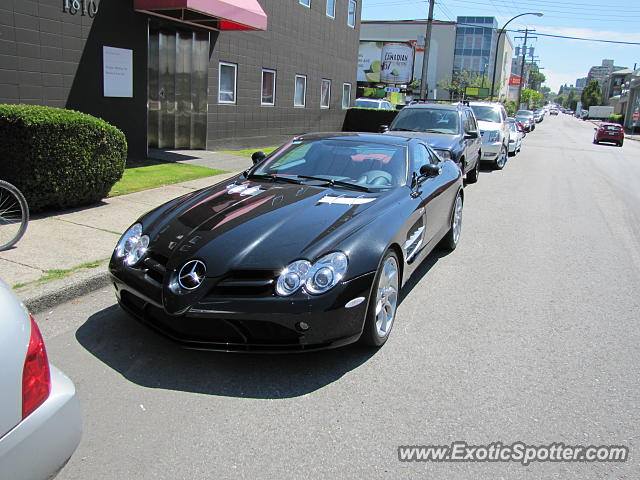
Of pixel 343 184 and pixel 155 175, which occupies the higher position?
pixel 343 184

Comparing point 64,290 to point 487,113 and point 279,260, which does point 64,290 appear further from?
point 487,113

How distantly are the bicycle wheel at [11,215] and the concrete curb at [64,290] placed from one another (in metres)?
1.08

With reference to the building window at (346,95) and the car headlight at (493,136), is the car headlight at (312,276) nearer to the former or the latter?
the car headlight at (493,136)

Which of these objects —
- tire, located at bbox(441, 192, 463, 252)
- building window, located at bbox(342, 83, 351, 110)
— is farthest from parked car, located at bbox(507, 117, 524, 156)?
tire, located at bbox(441, 192, 463, 252)

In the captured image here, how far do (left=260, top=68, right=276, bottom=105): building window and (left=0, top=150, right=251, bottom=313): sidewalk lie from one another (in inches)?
395

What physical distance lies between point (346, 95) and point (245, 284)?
77.0ft

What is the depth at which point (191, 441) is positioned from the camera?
2996 mm

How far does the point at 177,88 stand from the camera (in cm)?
1444

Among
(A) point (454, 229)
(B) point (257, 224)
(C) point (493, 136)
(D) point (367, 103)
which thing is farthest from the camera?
(D) point (367, 103)

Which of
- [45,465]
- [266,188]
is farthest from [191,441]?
[266,188]

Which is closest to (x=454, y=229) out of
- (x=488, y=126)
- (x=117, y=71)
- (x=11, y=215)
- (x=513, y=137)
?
(x=11, y=215)

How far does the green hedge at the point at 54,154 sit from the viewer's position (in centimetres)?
687

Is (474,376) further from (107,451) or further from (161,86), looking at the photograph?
(161,86)

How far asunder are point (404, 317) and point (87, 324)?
102 inches
